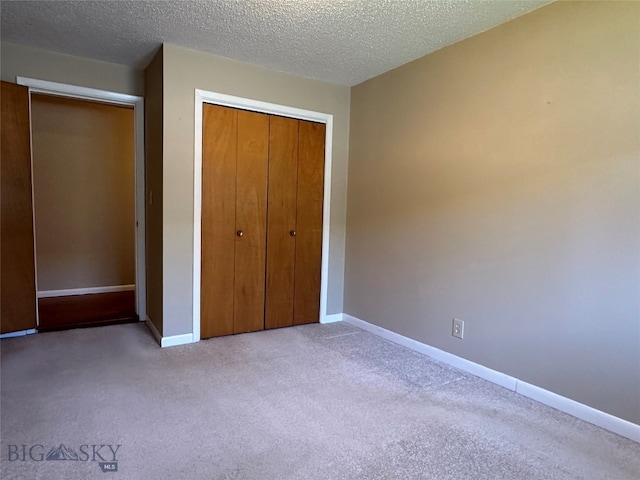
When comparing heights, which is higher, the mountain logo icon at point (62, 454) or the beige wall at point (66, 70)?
the beige wall at point (66, 70)

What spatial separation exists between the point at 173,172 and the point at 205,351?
1.39 metres

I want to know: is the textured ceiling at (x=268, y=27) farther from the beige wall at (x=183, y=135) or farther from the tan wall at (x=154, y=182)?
the tan wall at (x=154, y=182)

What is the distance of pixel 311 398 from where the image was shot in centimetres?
219

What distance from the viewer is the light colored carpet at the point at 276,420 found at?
5.24 ft

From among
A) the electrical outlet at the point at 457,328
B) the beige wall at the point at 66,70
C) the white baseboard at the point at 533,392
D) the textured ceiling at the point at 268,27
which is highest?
the textured ceiling at the point at 268,27

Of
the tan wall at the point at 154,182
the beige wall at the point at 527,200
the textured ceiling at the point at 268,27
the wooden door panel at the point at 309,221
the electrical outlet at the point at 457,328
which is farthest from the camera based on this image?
the wooden door panel at the point at 309,221

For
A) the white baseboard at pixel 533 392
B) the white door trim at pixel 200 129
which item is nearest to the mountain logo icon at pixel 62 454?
the white door trim at pixel 200 129

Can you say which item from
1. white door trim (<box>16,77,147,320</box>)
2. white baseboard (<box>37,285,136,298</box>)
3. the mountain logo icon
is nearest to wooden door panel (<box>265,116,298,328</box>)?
white door trim (<box>16,77,147,320</box>)

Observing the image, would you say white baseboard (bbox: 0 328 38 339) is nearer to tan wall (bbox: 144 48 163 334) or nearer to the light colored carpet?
the light colored carpet

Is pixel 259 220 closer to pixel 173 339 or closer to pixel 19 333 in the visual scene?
pixel 173 339

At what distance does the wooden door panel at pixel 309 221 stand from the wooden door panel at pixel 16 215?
2.22 meters

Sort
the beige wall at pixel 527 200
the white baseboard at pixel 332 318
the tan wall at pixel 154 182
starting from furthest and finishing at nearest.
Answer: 1. the white baseboard at pixel 332 318
2. the tan wall at pixel 154 182
3. the beige wall at pixel 527 200

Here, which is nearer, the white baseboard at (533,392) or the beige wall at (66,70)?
the white baseboard at (533,392)

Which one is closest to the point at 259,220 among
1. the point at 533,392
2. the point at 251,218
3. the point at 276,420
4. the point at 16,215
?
the point at 251,218
